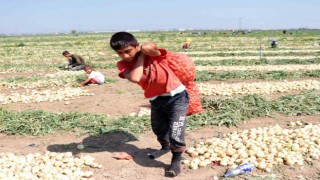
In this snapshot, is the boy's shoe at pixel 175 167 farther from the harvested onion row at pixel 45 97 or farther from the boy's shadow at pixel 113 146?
the harvested onion row at pixel 45 97

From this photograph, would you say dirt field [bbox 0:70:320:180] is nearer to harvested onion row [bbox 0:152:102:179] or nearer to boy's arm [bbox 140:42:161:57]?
harvested onion row [bbox 0:152:102:179]

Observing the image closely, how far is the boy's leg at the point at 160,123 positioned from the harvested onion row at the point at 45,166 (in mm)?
909

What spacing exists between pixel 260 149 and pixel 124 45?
8.29 feet

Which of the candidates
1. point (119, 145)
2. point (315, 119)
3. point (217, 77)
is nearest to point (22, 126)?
point (119, 145)

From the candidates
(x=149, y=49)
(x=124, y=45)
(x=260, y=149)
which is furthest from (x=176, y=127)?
(x=260, y=149)

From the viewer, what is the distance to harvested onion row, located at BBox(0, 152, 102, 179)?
164 inches

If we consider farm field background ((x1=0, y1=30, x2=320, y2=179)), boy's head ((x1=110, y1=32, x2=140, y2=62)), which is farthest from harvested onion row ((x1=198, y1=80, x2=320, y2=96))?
boy's head ((x1=110, y1=32, x2=140, y2=62))

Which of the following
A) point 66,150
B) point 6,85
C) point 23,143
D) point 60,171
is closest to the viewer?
point 60,171

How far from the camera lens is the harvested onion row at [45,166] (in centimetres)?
→ 416

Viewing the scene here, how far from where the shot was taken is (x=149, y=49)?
3820 millimetres

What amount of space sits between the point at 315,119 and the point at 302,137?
1.58 m

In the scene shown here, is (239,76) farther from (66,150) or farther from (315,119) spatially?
(66,150)

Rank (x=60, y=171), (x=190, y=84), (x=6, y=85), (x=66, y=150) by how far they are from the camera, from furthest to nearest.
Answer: (x=6, y=85) → (x=66, y=150) → (x=190, y=84) → (x=60, y=171)

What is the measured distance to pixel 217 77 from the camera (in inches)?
482
